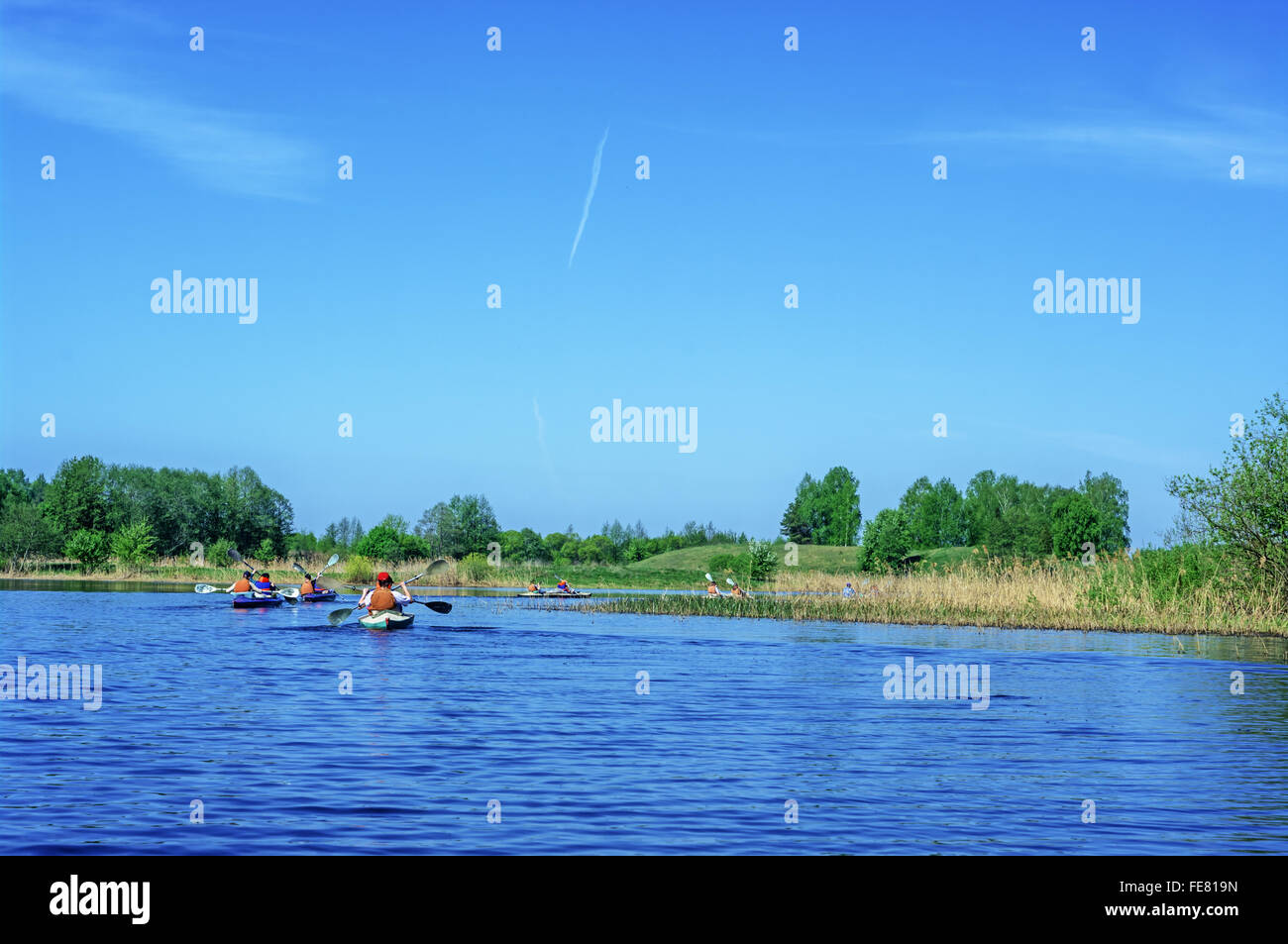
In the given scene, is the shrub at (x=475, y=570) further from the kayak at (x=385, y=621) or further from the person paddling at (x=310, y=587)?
the kayak at (x=385, y=621)

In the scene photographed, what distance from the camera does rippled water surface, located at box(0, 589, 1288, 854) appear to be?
11234mm

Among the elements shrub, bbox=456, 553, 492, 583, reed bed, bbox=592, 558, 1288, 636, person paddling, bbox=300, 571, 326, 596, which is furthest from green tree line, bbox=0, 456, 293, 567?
reed bed, bbox=592, 558, 1288, 636

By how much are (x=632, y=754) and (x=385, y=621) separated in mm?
23703

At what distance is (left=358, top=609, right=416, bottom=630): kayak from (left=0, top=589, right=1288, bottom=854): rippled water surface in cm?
626

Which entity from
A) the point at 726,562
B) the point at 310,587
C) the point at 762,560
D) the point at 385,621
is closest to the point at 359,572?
the point at 310,587

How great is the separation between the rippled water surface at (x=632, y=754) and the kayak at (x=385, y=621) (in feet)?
20.5

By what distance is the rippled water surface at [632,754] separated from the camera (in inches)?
442

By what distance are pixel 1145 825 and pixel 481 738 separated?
30.7 ft

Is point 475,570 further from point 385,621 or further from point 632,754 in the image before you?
point 632,754

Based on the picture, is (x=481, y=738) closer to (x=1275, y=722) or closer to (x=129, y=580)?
(x=1275, y=722)
